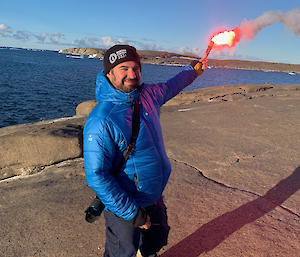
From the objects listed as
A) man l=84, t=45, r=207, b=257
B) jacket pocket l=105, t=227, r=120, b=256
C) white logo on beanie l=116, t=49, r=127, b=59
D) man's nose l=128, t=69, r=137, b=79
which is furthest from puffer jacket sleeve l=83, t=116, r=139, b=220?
white logo on beanie l=116, t=49, r=127, b=59

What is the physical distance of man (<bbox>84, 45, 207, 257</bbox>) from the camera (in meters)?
1.79

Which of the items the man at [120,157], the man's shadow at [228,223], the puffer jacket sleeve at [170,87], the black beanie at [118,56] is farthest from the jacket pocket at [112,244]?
the black beanie at [118,56]

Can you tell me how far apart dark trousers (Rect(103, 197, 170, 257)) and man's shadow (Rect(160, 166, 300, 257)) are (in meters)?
0.98

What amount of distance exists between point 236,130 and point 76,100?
84.7 feet

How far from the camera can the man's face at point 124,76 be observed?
2.01 meters

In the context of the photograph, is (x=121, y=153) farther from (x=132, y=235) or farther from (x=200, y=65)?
(x=200, y=65)

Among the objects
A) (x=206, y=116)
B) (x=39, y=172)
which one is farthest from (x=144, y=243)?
(x=206, y=116)

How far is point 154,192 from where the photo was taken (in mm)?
2127

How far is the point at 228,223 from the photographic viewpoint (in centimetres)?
362

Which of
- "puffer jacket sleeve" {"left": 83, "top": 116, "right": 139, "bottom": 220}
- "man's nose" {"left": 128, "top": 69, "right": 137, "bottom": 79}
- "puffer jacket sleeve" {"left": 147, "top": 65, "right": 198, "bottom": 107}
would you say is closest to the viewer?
"puffer jacket sleeve" {"left": 83, "top": 116, "right": 139, "bottom": 220}

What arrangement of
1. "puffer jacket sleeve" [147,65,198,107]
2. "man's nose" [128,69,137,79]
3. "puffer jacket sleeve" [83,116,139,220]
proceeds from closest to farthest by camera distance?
1. "puffer jacket sleeve" [83,116,139,220]
2. "man's nose" [128,69,137,79]
3. "puffer jacket sleeve" [147,65,198,107]

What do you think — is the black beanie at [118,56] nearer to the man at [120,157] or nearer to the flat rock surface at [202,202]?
the man at [120,157]

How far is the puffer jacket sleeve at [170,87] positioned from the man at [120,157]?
0.77 ft

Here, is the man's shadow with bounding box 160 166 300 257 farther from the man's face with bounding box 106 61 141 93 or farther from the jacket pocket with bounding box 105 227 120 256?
the man's face with bounding box 106 61 141 93
